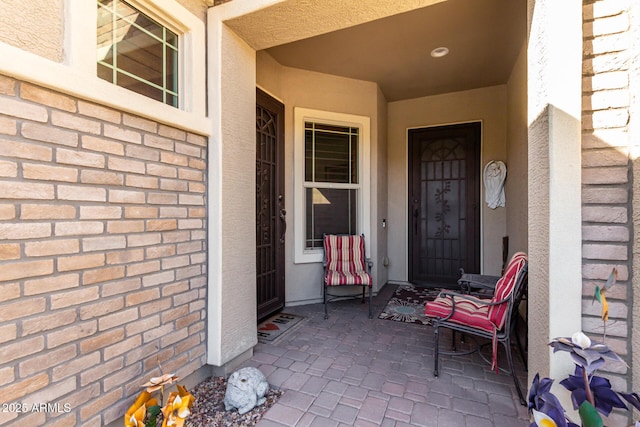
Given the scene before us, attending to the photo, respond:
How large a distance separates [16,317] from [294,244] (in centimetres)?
273

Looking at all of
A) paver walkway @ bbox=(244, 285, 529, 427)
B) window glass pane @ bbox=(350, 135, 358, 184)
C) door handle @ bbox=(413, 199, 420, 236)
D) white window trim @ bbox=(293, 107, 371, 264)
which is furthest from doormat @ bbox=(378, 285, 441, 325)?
window glass pane @ bbox=(350, 135, 358, 184)

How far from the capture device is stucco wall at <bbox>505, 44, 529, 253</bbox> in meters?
3.08

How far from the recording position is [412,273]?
4852 mm

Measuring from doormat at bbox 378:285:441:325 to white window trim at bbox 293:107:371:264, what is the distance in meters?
0.80

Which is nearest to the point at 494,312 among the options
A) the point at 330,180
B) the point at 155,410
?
the point at 155,410

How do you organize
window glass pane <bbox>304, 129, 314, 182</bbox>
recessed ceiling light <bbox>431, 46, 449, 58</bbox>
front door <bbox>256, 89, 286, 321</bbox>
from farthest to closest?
1. window glass pane <bbox>304, 129, 314, 182</bbox>
2. recessed ceiling light <bbox>431, 46, 449, 58</bbox>
3. front door <bbox>256, 89, 286, 321</bbox>

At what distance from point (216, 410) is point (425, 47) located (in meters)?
3.85

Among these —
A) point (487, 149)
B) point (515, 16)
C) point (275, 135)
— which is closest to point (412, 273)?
point (487, 149)

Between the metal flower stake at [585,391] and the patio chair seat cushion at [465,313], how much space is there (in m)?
0.81

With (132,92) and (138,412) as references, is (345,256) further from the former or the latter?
(132,92)

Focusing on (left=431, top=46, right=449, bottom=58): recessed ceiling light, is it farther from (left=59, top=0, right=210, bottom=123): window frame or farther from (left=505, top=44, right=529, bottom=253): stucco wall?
(left=59, top=0, right=210, bottom=123): window frame

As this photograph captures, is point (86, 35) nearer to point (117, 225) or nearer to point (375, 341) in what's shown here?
point (117, 225)

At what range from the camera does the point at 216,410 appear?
181cm

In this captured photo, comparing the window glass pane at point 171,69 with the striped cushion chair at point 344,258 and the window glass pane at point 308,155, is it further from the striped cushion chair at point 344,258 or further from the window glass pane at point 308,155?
the striped cushion chair at point 344,258
